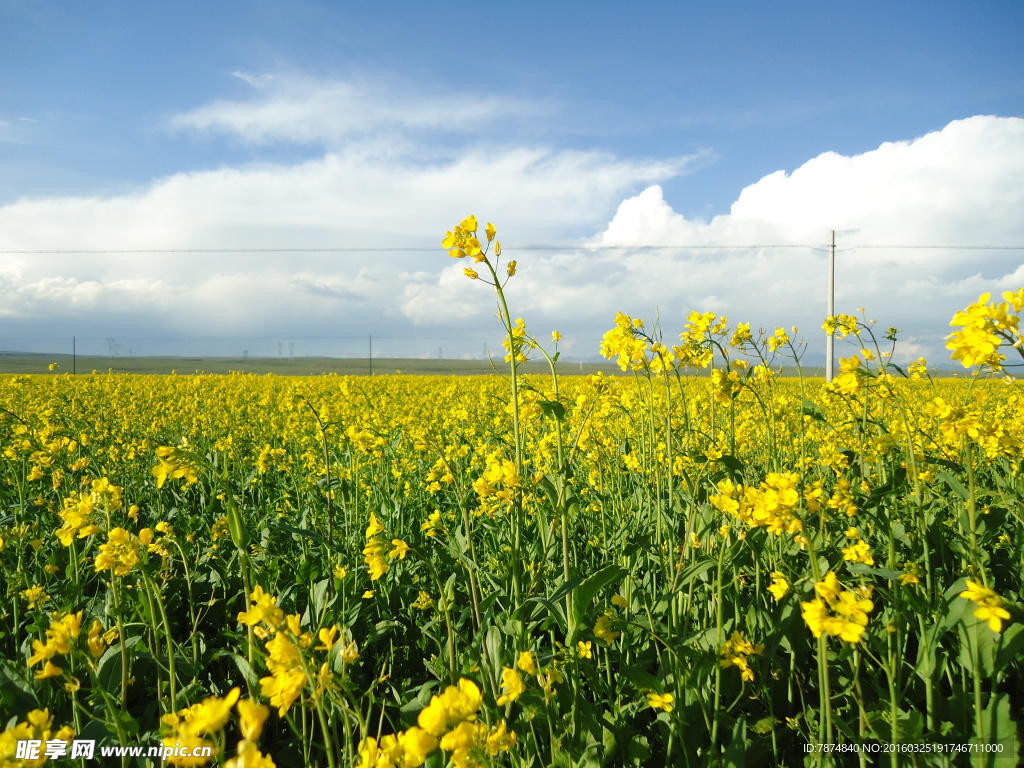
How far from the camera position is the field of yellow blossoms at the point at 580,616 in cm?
125

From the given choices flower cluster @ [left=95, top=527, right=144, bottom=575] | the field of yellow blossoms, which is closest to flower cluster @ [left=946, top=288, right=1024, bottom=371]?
the field of yellow blossoms

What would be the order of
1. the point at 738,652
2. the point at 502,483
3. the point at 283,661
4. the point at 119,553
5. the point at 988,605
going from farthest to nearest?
the point at 502,483
the point at 738,652
the point at 119,553
the point at 988,605
the point at 283,661

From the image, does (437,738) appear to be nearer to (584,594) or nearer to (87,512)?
(584,594)

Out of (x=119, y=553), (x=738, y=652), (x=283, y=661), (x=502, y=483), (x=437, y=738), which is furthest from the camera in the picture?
(x=502, y=483)

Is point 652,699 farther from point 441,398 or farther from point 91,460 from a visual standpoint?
point 441,398

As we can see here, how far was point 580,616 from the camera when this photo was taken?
4.90 ft

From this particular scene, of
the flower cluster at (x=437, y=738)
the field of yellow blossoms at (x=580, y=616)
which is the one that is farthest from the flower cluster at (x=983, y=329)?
the flower cluster at (x=437, y=738)

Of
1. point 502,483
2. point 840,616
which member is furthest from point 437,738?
point 502,483

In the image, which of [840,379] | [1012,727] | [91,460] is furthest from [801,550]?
[91,460]

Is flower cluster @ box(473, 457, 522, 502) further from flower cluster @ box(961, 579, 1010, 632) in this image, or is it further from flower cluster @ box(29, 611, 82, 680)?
flower cluster @ box(961, 579, 1010, 632)

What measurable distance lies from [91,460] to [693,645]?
4093mm

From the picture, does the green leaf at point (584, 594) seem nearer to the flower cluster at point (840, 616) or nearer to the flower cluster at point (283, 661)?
the flower cluster at point (840, 616)

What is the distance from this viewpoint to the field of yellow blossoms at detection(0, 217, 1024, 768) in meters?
1.25

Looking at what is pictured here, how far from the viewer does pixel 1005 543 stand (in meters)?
2.69
